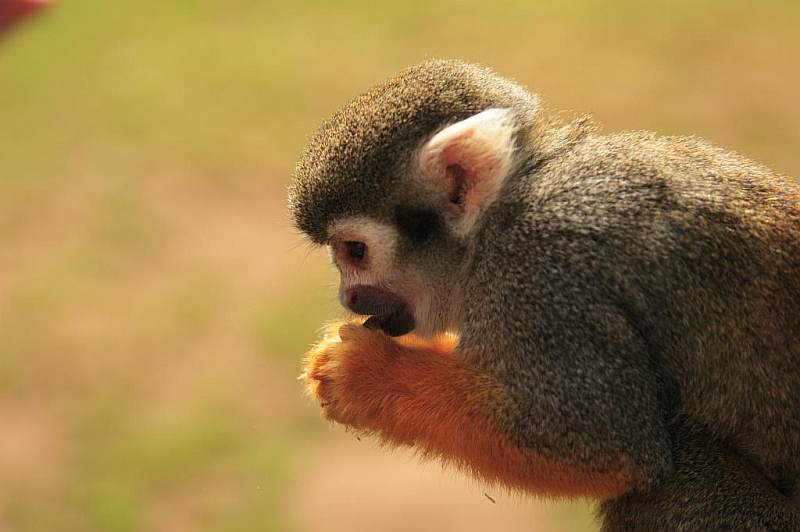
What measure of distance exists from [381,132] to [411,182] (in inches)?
6.9

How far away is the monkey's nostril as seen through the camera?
2.99 m

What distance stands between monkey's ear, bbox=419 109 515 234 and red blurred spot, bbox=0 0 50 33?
1518mm

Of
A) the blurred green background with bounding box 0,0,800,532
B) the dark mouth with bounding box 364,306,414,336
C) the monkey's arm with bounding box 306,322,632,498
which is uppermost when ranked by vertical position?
the dark mouth with bounding box 364,306,414,336

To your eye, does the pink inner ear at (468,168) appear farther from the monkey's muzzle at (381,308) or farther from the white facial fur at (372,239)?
the monkey's muzzle at (381,308)

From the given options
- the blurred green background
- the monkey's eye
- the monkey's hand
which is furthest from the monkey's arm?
the blurred green background

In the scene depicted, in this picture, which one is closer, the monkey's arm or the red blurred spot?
the monkey's arm

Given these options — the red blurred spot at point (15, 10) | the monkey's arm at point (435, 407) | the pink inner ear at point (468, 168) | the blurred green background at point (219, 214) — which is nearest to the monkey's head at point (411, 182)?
the pink inner ear at point (468, 168)

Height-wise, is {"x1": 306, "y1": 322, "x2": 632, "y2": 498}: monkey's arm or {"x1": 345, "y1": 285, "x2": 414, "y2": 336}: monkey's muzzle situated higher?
{"x1": 345, "y1": 285, "x2": 414, "y2": 336}: monkey's muzzle

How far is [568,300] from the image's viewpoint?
108 inches

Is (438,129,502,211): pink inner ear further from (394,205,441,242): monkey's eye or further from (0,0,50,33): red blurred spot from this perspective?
(0,0,50,33): red blurred spot

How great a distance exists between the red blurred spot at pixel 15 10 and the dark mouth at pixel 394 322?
1.60 metres

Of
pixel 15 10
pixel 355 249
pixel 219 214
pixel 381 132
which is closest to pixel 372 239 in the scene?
pixel 355 249

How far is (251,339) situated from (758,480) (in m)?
4.79

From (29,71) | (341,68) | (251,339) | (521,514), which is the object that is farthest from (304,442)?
(29,71)
